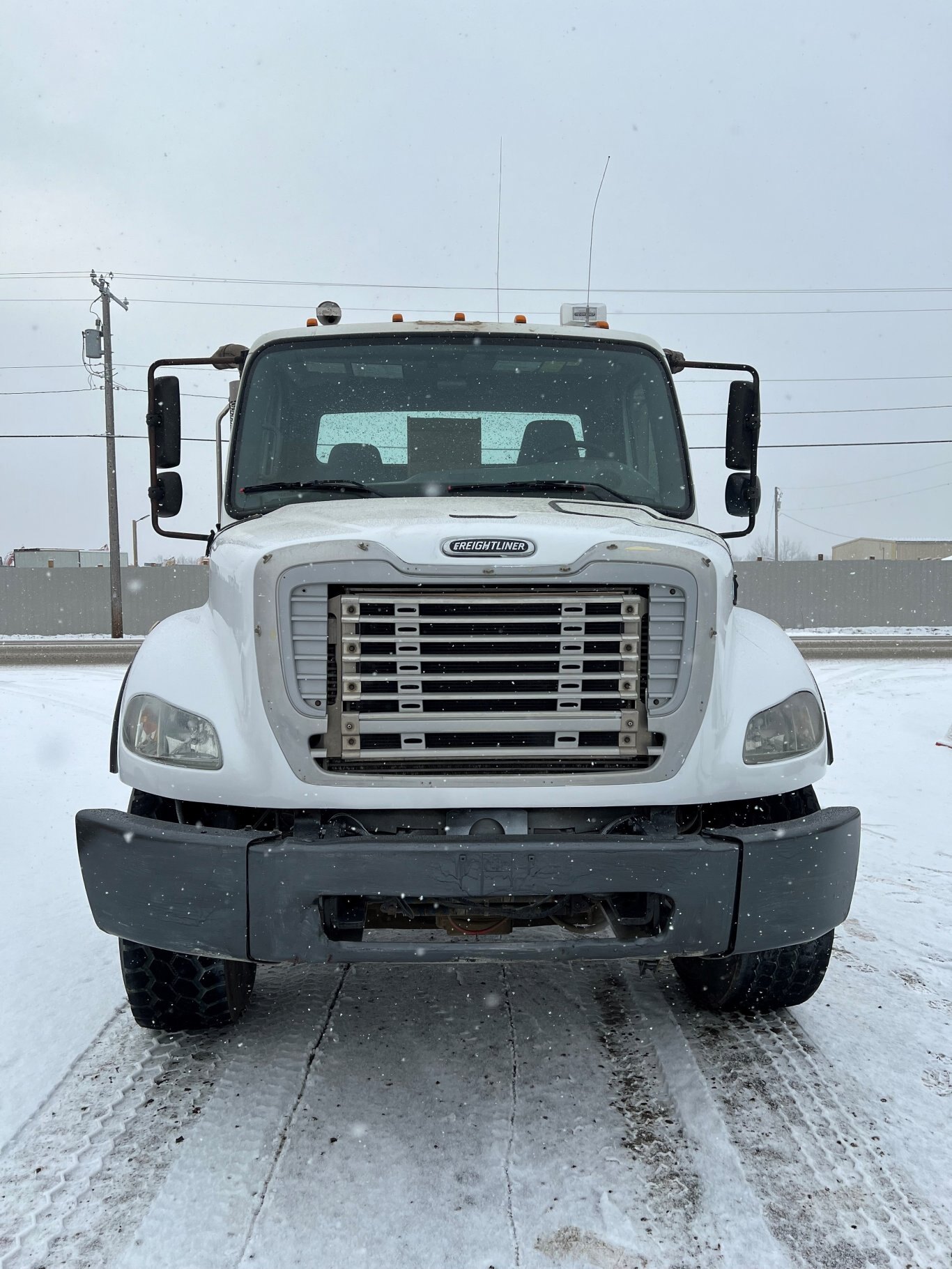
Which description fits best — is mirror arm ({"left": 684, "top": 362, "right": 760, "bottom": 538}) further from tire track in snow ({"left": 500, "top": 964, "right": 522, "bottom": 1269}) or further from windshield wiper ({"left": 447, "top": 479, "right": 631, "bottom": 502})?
tire track in snow ({"left": 500, "top": 964, "right": 522, "bottom": 1269})

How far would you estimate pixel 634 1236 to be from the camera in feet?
7.35

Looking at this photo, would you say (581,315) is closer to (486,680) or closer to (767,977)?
(486,680)

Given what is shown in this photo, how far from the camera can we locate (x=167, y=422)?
412 centimetres

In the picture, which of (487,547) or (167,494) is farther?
(167,494)

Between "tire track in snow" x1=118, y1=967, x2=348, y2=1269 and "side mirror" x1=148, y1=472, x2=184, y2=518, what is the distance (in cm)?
208

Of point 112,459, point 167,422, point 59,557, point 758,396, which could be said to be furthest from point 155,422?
point 59,557

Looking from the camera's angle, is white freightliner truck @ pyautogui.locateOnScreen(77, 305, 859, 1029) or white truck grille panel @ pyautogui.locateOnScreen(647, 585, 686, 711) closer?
white freightliner truck @ pyautogui.locateOnScreen(77, 305, 859, 1029)

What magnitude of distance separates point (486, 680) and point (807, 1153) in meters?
1.53

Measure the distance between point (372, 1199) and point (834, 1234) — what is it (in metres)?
1.10

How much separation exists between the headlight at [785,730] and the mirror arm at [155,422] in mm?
2299


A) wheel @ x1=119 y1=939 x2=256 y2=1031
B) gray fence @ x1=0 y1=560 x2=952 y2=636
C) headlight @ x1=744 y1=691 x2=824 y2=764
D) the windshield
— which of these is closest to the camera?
headlight @ x1=744 y1=691 x2=824 y2=764

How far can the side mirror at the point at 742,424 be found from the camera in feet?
13.8

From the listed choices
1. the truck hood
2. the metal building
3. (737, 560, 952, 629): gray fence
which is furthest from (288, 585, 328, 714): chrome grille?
the metal building

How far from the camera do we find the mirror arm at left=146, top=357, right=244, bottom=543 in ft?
13.3
